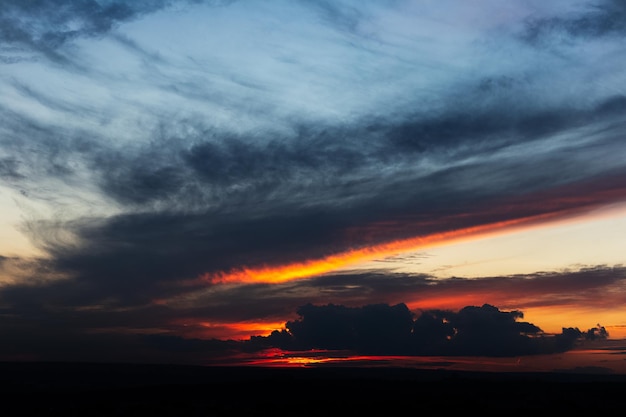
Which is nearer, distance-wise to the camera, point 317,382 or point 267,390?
point 267,390

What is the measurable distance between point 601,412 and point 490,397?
109 feet

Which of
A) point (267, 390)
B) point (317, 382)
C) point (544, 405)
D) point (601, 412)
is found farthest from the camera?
point (317, 382)

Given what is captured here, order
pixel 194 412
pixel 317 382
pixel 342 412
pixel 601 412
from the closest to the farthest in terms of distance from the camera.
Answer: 1. pixel 194 412
2. pixel 342 412
3. pixel 601 412
4. pixel 317 382

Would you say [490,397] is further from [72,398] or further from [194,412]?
[72,398]

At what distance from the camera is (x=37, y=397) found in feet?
576

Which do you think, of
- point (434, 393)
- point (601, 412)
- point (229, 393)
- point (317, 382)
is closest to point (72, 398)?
point (229, 393)

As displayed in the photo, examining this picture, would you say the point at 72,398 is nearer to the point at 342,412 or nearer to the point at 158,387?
the point at 158,387

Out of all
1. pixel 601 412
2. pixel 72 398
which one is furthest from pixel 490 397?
pixel 72 398

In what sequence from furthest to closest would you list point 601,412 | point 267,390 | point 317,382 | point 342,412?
1. point 317,382
2. point 267,390
3. point 601,412
4. point 342,412

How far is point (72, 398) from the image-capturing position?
16775 cm

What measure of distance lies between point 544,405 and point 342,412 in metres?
53.3

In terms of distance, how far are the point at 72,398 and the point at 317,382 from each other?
2722 inches

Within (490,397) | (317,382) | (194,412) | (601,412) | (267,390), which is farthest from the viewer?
(317,382)

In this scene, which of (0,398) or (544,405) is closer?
(544,405)
